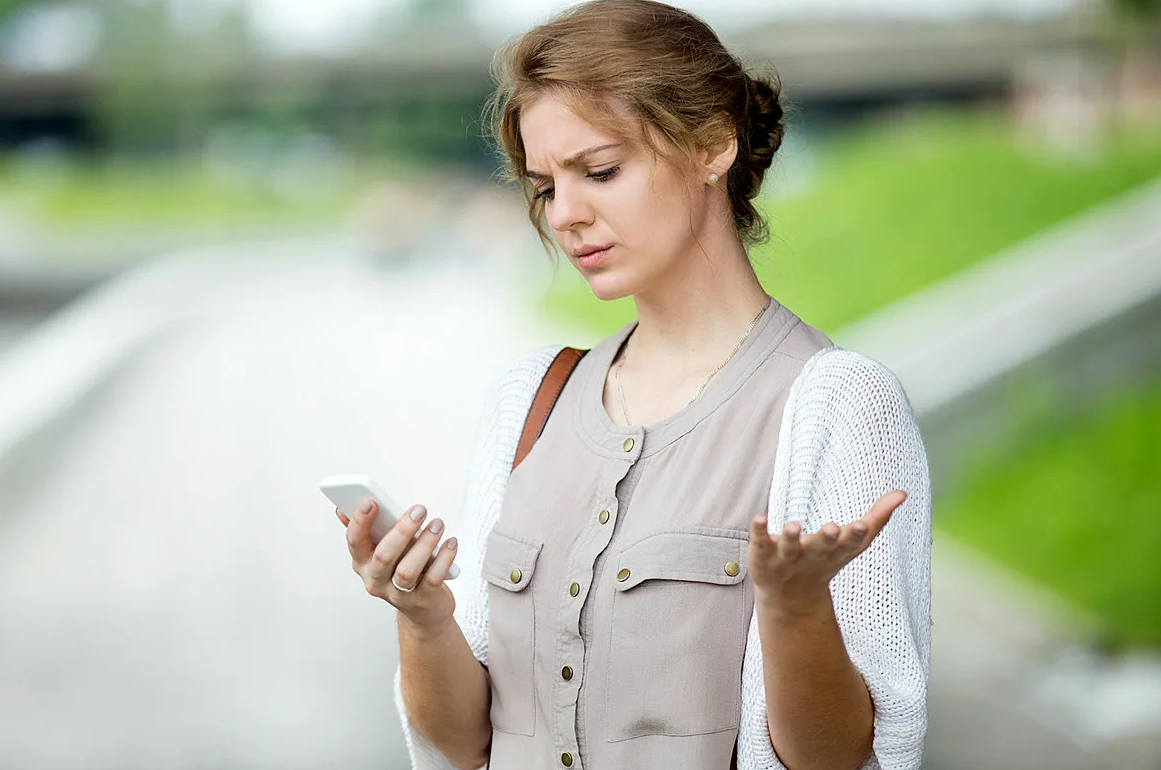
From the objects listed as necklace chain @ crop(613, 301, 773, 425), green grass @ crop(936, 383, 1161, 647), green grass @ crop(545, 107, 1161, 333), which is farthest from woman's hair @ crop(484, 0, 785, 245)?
green grass @ crop(545, 107, 1161, 333)

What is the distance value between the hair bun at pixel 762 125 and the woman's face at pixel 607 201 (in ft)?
0.43

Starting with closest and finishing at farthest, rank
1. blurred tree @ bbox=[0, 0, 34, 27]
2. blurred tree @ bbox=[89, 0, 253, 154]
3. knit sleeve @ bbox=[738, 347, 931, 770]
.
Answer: knit sleeve @ bbox=[738, 347, 931, 770] → blurred tree @ bbox=[0, 0, 34, 27] → blurred tree @ bbox=[89, 0, 253, 154]

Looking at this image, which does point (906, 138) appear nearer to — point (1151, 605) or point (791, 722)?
point (1151, 605)

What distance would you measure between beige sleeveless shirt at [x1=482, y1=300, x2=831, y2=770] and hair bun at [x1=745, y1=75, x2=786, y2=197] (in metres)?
0.15

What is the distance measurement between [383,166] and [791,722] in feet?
24.9

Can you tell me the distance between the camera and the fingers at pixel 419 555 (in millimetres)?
1220

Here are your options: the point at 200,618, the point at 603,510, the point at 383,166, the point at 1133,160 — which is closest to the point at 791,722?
the point at 603,510

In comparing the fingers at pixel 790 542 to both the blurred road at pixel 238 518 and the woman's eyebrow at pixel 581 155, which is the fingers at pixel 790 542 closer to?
the woman's eyebrow at pixel 581 155

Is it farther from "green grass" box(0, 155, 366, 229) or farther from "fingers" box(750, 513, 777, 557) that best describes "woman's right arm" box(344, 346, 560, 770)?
"green grass" box(0, 155, 366, 229)

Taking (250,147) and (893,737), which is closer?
(893,737)

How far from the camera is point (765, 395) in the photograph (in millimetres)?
1281

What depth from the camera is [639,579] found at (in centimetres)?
124

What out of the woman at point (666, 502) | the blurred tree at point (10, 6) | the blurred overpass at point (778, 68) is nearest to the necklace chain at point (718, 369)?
the woman at point (666, 502)

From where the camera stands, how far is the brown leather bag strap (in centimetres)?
143
